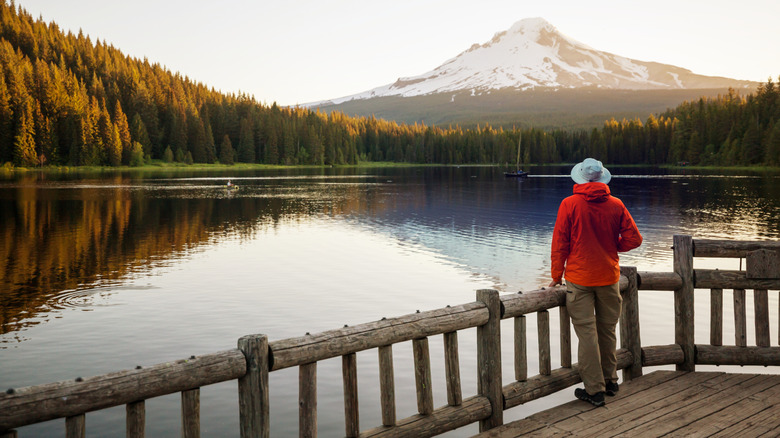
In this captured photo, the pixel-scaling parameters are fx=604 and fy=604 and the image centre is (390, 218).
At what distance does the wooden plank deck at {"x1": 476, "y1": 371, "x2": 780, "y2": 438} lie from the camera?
6688 mm

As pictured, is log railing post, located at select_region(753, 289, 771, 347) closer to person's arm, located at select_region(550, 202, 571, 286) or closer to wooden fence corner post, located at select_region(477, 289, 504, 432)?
person's arm, located at select_region(550, 202, 571, 286)

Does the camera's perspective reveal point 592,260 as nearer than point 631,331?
Yes

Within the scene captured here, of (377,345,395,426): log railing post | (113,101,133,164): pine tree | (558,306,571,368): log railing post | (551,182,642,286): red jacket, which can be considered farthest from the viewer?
(113,101,133,164): pine tree

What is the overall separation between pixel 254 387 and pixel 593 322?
432 cm

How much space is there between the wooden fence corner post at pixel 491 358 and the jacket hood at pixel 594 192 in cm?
176

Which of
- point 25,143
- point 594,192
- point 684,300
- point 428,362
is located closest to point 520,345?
point 428,362

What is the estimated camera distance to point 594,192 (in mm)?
7500

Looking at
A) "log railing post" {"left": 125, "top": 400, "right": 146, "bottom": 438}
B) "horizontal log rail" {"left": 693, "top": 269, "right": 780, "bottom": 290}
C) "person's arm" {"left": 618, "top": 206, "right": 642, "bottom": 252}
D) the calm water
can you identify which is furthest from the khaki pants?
"log railing post" {"left": 125, "top": 400, "right": 146, "bottom": 438}

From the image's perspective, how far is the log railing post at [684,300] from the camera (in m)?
8.65

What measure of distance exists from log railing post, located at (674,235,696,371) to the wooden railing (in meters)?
0.01

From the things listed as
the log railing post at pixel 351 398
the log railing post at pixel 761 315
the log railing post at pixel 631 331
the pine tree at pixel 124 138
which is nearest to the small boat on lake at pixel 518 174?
the pine tree at pixel 124 138

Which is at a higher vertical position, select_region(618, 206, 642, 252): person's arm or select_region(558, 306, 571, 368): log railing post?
select_region(618, 206, 642, 252): person's arm

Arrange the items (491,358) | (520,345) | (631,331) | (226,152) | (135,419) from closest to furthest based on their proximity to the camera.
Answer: (135,419) → (491,358) → (520,345) → (631,331) → (226,152)

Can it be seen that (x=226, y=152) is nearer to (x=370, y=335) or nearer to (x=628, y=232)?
(x=628, y=232)
